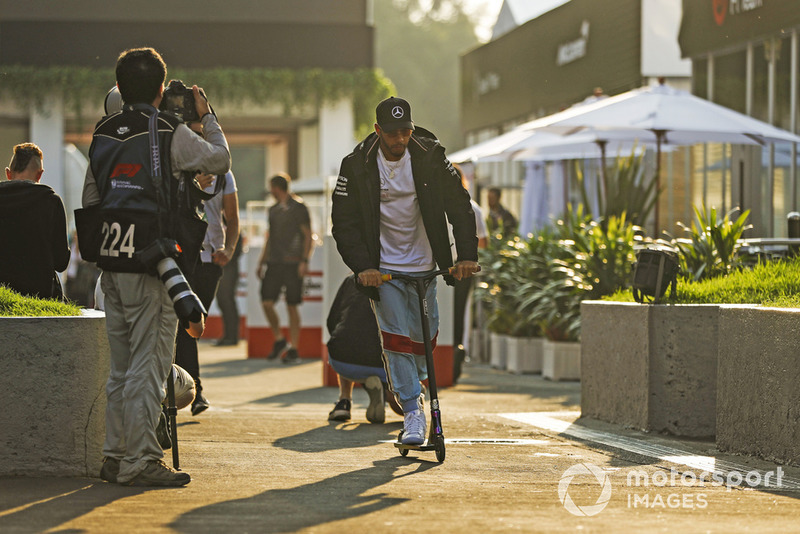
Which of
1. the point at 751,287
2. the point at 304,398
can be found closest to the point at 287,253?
the point at 304,398

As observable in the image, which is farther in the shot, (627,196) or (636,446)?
(627,196)

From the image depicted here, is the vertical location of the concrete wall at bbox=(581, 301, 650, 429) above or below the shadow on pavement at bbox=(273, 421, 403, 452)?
above

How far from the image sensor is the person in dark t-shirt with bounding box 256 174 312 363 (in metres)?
15.8

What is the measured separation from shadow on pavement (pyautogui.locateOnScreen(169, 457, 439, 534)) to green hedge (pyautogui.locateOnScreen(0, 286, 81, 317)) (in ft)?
4.74

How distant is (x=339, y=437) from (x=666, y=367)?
198 cm

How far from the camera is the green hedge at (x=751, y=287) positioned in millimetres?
8070

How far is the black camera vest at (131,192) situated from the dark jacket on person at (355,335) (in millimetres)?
2999

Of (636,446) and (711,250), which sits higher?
(711,250)

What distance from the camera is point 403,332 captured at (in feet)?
24.9

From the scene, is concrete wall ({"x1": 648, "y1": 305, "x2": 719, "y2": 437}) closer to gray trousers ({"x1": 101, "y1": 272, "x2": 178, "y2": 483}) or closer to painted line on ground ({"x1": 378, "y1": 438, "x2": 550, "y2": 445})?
painted line on ground ({"x1": 378, "y1": 438, "x2": 550, "y2": 445})

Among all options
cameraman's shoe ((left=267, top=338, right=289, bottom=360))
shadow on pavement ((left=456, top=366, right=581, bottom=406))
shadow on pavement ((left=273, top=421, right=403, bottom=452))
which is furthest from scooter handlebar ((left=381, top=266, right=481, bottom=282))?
cameraman's shoe ((left=267, top=338, right=289, bottom=360))

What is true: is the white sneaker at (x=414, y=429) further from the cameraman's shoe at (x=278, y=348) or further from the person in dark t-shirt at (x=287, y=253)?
the cameraman's shoe at (x=278, y=348)

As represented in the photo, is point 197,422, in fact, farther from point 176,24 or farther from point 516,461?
point 176,24

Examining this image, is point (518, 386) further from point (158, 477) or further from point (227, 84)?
point (227, 84)
